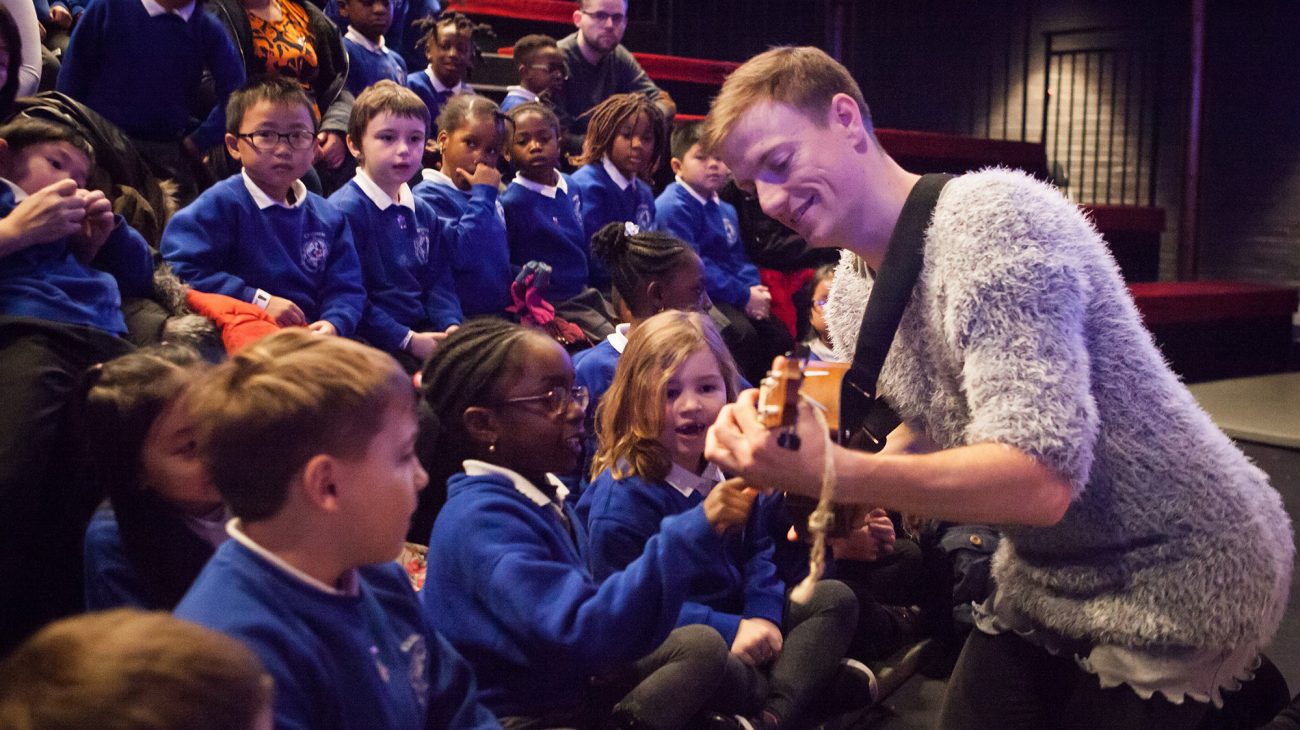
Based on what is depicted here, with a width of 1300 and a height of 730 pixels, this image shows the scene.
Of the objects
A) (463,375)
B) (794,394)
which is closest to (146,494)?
(463,375)

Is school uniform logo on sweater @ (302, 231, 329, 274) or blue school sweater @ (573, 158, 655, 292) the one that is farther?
blue school sweater @ (573, 158, 655, 292)

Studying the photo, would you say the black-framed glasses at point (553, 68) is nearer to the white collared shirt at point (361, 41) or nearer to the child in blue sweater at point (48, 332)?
the white collared shirt at point (361, 41)

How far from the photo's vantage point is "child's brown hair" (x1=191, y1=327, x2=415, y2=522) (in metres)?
1.34

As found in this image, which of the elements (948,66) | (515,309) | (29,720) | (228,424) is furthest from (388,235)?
(948,66)

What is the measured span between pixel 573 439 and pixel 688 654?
52 centimetres

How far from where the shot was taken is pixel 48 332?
7.52ft

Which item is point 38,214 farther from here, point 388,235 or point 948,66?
point 948,66

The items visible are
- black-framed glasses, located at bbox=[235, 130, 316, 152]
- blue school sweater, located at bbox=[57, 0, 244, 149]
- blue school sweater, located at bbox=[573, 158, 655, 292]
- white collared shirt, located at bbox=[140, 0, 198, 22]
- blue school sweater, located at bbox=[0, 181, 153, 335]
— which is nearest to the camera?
blue school sweater, located at bbox=[0, 181, 153, 335]

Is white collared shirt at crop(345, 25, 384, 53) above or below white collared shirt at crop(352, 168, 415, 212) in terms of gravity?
above

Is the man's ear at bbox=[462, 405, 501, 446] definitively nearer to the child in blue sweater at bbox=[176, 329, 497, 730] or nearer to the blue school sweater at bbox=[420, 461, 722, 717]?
the blue school sweater at bbox=[420, 461, 722, 717]

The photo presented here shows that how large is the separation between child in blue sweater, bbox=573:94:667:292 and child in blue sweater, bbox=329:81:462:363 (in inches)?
40.1

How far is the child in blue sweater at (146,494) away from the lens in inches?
71.8

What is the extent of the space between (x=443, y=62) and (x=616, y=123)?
0.86m

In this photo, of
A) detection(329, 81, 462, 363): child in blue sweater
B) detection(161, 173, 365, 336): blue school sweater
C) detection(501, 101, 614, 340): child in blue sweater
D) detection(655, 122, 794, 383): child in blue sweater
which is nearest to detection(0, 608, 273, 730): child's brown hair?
detection(161, 173, 365, 336): blue school sweater
